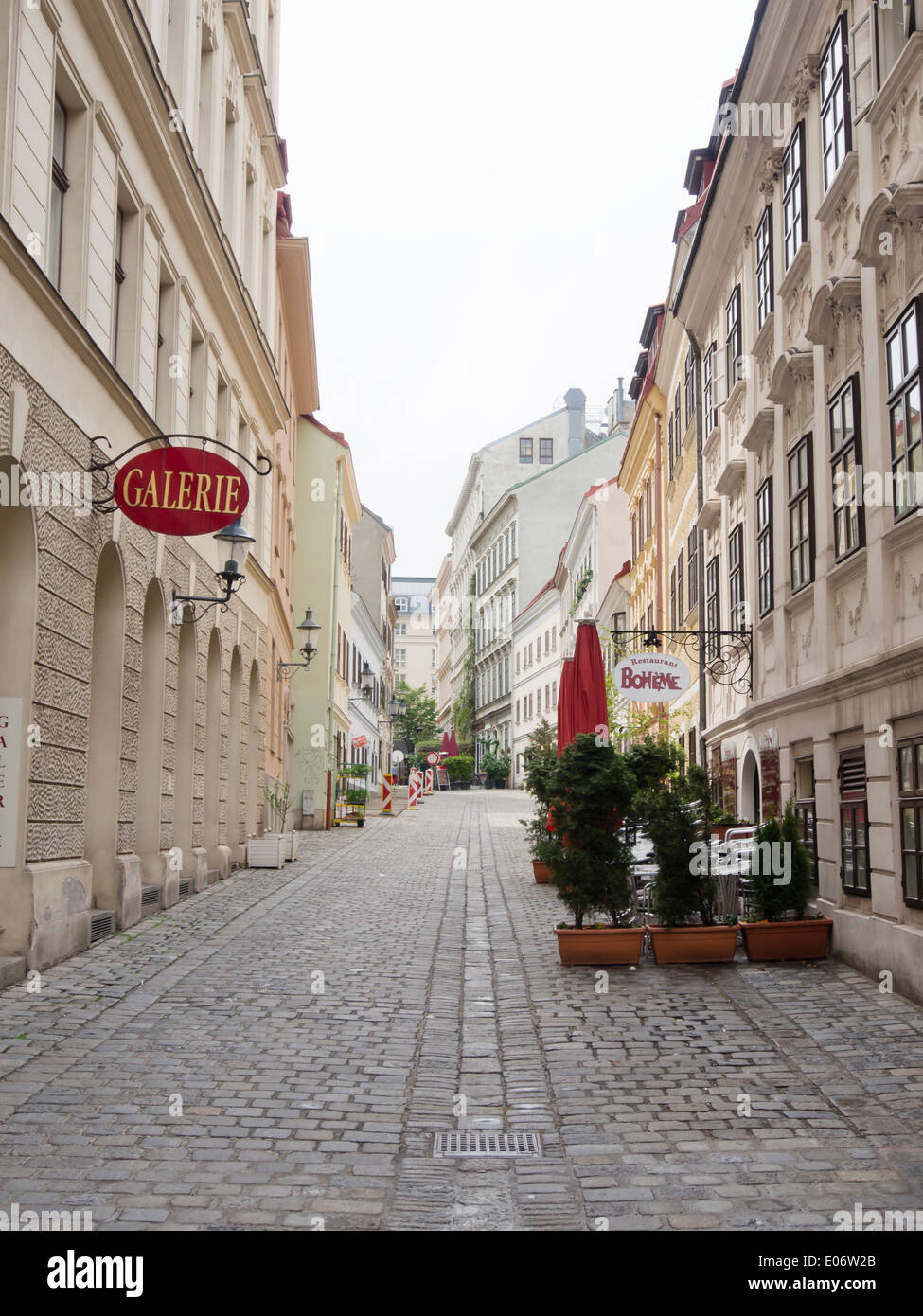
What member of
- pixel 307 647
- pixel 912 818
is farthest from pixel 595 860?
pixel 307 647

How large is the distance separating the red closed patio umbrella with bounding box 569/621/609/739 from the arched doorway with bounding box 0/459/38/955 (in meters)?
7.63

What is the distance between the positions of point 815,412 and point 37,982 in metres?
8.40

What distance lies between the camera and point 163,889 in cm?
1379

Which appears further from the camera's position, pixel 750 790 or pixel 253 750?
pixel 253 750

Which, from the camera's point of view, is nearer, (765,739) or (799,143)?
(799,143)

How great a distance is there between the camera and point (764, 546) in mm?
14516

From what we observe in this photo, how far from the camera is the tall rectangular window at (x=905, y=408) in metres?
8.86

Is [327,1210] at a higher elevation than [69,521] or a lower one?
lower

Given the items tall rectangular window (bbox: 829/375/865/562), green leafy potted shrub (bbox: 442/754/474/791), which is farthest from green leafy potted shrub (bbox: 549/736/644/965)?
green leafy potted shrub (bbox: 442/754/474/791)

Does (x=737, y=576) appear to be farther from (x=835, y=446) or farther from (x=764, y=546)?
(x=835, y=446)

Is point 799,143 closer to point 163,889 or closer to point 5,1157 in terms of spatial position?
point 163,889

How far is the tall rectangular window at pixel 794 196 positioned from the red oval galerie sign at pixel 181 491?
20.7ft

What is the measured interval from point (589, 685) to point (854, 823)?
5.32 meters
